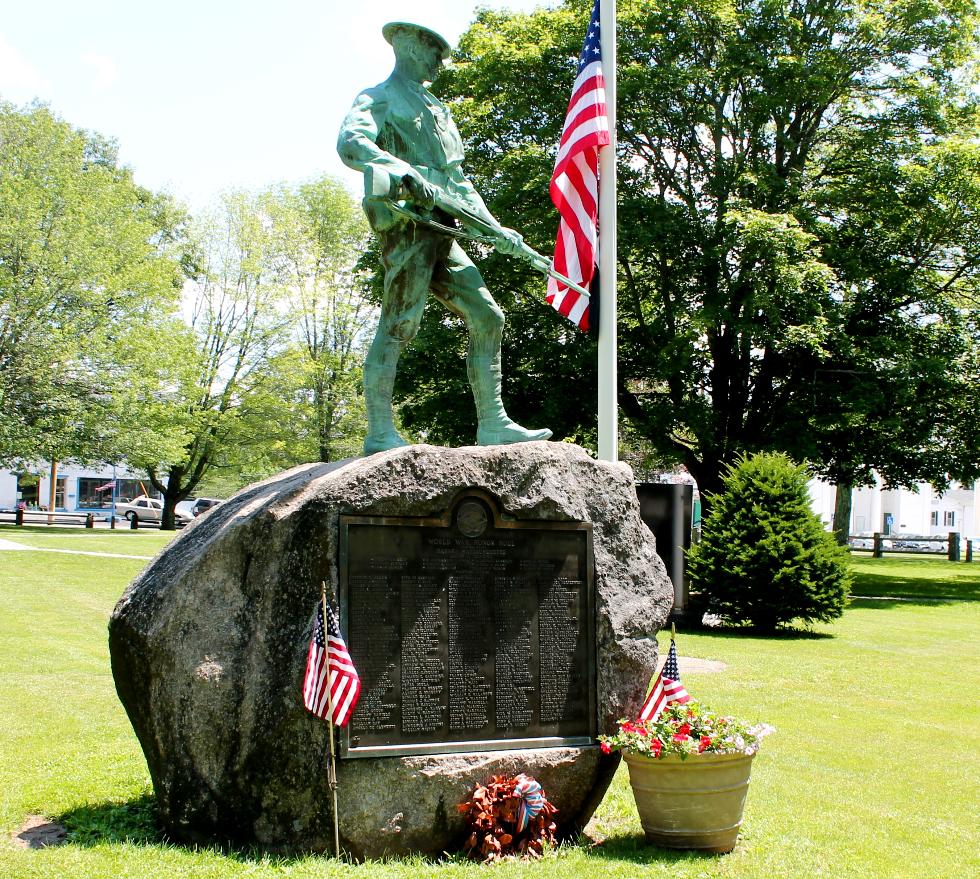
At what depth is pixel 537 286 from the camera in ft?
75.9

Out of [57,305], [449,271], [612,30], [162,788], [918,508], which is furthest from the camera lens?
[918,508]

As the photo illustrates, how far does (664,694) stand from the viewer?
5984mm

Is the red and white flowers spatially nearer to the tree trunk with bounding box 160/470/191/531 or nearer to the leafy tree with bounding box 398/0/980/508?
the leafy tree with bounding box 398/0/980/508

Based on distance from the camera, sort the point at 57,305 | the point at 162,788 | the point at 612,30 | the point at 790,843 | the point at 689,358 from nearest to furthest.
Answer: the point at 162,788 → the point at 790,843 → the point at 612,30 → the point at 689,358 → the point at 57,305

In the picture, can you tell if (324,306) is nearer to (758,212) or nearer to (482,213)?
(758,212)

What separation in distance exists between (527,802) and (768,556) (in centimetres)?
1155

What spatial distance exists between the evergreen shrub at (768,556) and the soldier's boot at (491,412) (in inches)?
415

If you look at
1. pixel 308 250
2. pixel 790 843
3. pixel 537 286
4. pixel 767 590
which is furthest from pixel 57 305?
pixel 790 843

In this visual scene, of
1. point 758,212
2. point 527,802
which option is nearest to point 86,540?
point 758,212

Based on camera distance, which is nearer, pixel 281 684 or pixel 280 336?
pixel 281 684

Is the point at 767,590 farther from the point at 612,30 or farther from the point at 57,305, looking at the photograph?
the point at 57,305

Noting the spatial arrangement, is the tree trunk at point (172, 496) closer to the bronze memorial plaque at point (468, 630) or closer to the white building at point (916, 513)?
the white building at point (916, 513)

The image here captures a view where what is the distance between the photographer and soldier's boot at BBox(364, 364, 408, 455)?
6.43 metres

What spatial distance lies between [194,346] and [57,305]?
20.3 feet
